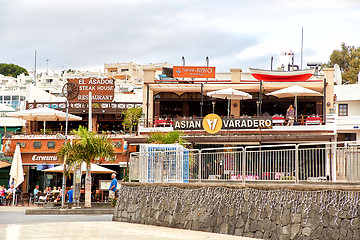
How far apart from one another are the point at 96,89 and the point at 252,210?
104ft

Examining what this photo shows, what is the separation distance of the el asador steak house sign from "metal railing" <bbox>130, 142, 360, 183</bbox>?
977 inches

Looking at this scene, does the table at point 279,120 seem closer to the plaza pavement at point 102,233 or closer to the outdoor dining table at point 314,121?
the outdoor dining table at point 314,121

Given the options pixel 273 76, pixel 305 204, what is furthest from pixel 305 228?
pixel 273 76

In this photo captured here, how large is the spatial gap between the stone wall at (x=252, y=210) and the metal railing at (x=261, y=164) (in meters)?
0.53

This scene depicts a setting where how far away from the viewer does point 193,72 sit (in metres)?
38.5

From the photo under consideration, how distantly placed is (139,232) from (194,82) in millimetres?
24033

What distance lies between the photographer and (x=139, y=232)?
622 inches

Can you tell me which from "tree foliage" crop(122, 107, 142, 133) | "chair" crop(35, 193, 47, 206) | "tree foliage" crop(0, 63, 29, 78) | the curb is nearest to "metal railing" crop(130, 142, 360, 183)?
the curb

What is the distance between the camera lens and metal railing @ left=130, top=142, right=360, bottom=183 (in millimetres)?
13453

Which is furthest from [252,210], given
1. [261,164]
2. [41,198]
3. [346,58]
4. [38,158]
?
[346,58]

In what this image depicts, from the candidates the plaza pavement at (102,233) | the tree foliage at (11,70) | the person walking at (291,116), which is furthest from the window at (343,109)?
the tree foliage at (11,70)

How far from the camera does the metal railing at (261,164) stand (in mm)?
13453

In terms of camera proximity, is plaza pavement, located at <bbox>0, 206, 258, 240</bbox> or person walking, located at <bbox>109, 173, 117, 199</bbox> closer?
plaza pavement, located at <bbox>0, 206, 258, 240</bbox>

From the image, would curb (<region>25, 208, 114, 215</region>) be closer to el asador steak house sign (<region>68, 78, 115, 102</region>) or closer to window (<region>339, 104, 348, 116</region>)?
el asador steak house sign (<region>68, 78, 115, 102</region>)
